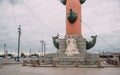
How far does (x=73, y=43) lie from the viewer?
31156mm

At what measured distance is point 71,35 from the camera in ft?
107

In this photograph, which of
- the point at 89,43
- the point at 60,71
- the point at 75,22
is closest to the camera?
the point at 60,71

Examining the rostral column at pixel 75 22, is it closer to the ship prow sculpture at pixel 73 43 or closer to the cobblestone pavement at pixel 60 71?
the ship prow sculpture at pixel 73 43

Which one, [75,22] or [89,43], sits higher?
[75,22]

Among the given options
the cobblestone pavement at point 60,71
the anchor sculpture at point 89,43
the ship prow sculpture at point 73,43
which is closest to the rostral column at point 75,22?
the ship prow sculpture at point 73,43

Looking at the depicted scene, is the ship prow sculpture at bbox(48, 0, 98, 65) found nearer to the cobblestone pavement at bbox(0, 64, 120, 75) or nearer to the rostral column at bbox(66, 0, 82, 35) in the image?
the rostral column at bbox(66, 0, 82, 35)

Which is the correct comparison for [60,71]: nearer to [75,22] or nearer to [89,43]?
[89,43]

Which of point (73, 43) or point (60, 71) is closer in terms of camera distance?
point (60, 71)

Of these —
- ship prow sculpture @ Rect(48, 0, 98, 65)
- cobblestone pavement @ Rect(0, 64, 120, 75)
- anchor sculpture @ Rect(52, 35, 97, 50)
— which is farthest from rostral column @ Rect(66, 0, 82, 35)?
cobblestone pavement @ Rect(0, 64, 120, 75)

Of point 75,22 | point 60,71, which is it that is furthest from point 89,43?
point 60,71

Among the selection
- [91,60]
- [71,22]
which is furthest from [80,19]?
[91,60]

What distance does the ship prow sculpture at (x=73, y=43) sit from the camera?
29812mm

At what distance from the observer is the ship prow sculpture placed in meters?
29.8

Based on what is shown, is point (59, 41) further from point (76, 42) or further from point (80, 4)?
point (80, 4)
